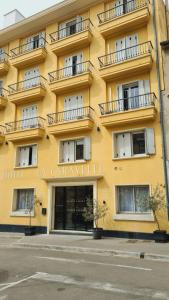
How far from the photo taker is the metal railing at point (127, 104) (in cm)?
1478

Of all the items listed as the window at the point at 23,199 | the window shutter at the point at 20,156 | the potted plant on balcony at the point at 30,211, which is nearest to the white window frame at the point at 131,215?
the potted plant on balcony at the point at 30,211

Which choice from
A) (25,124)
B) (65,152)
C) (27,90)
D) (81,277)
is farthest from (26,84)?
(81,277)

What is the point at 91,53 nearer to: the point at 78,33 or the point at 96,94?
the point at 78,33

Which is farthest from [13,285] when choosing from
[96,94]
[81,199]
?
[96,94]

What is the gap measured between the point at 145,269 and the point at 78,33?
1604 cm

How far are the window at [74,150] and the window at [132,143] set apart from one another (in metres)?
2.03

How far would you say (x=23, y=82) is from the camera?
2031cm

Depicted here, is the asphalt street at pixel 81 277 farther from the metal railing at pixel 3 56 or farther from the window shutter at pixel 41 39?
the metal railing at pixel 3 56

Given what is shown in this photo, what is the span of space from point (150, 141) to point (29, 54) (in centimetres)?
1238

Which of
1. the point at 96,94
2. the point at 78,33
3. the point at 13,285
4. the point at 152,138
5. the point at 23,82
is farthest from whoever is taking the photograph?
the point at 23,82

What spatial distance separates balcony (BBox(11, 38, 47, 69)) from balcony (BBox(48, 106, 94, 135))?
17.3 feet

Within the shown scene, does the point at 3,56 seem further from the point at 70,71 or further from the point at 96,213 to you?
the point at 96,213

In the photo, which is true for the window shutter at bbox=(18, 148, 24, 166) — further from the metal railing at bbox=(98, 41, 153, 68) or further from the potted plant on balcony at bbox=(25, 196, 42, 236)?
the metal railing at bbox=(98, 41, 153, 68)

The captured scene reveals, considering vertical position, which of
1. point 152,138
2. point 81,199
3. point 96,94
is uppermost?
point 96,94
